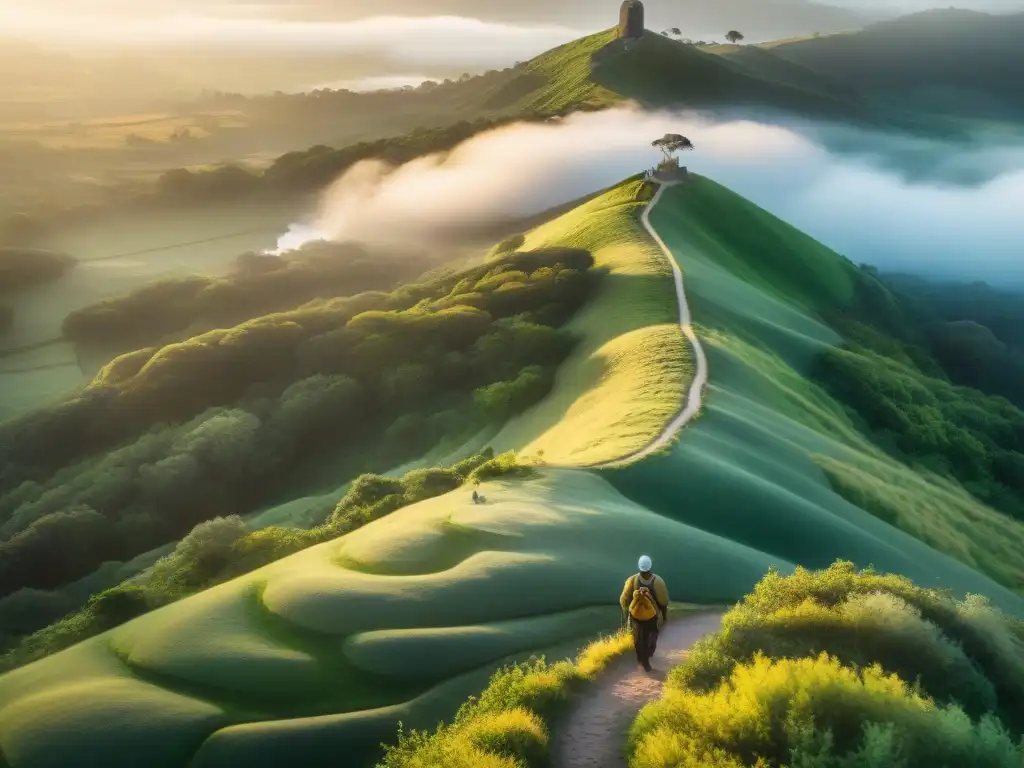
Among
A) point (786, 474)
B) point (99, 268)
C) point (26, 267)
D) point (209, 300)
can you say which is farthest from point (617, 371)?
point (99, 268)

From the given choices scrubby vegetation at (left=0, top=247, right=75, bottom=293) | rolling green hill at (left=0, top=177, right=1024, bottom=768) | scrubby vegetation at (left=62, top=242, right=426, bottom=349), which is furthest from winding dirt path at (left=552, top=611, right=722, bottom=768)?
scrubby vegetation at (left=0, top=247, right=75, bottom=293)

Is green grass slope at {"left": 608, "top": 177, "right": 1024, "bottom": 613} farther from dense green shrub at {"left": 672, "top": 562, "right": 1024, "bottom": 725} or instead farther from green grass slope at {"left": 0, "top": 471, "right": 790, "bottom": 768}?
dense green shrub at {"left": 672, "top": 562, "right": 1024, "bottom": 725}

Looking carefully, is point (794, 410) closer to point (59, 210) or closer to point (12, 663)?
point (12, 663)

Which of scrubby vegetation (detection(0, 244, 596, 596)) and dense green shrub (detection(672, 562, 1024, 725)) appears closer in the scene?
dense green shrub (detection(672, 562, 1024, 725))

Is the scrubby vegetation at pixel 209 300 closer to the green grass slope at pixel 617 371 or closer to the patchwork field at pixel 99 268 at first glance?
the patchwork field at pixel 99 268

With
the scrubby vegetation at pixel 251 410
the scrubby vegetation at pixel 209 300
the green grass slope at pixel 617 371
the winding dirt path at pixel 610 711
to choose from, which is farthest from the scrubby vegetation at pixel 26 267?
the winding dirt path at pixel 610 711

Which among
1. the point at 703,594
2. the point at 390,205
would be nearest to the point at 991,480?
the point at 703,594
